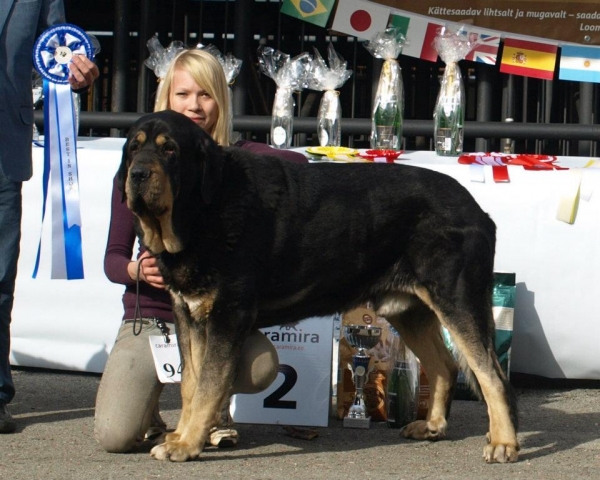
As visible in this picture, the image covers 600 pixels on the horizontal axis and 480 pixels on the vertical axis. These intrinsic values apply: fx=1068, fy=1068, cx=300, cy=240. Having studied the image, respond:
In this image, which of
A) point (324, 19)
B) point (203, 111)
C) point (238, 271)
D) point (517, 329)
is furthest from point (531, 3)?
point (238, 271)

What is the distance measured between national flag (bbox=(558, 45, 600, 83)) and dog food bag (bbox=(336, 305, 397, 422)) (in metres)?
2.55

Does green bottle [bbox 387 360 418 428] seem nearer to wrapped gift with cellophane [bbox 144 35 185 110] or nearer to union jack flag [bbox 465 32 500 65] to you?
wrapped gift with cellophane [bbox 144 35 185 110]

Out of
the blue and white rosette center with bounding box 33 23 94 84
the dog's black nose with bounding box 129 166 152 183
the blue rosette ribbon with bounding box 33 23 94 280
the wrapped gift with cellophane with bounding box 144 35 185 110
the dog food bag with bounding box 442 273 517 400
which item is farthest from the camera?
the wrapped gift with cellophane with bounding box 144 35 185 110

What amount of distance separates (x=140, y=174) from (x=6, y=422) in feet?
4.85

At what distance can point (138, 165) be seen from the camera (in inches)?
136

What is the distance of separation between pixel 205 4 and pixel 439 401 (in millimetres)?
4156

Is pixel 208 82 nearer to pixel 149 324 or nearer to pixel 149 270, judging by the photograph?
pixel 149 270

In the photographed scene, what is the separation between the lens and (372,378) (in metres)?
4.77

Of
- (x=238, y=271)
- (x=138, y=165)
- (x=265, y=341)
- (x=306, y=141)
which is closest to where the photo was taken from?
(x=138, y=165)

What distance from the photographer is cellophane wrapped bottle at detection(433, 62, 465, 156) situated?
Answer: 551 centimetres

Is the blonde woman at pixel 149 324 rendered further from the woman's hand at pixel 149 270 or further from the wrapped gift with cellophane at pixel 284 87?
the wrapped gift with cellophane at pixel 284 87

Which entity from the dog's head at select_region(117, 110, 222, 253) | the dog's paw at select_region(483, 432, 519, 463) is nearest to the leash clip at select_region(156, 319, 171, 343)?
the dog's head at select_region(117, 110, 222, 253)

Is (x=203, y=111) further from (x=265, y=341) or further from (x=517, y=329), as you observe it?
(x=517, y=329)

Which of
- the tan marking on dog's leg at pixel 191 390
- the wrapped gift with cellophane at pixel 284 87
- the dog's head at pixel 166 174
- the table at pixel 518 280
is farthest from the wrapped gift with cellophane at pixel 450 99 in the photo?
the tan marking on dog's leg at pixel 191 390
